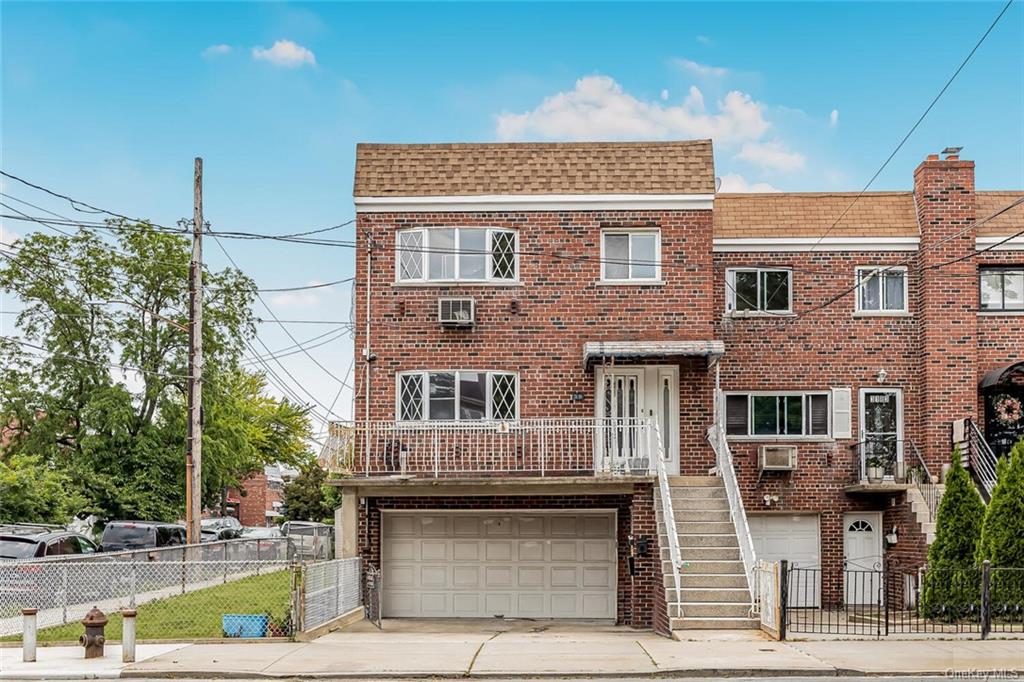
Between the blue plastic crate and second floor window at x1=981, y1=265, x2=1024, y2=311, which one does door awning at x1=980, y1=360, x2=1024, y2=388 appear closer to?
second floor window at x1=981, y1=265, x2=1024, y2=311

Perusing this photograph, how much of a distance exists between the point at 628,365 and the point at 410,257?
4718mm

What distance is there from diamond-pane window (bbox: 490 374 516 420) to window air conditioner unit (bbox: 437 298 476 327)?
125 centimetres

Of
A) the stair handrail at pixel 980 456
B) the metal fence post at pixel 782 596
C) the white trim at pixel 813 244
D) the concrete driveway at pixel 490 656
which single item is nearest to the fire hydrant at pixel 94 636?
the concrete driveway at pixel 490 656

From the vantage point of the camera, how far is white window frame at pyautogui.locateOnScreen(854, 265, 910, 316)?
25.2 metres

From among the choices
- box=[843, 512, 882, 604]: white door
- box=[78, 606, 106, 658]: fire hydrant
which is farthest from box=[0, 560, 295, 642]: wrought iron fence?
box=[843, 512, 882, 604]: white door

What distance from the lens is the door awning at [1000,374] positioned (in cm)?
2353

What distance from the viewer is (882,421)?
25.1 metres

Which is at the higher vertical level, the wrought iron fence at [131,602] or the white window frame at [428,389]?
the white window frame at [428,389]

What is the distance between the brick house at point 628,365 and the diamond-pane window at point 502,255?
0.14 feet

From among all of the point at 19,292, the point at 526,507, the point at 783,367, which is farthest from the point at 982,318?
the point at 19,292

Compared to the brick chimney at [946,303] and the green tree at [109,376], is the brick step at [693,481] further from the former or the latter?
the green tree at [109,376]

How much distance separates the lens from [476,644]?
17.4 metres

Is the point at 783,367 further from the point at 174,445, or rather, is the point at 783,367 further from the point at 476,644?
the point at 174,445

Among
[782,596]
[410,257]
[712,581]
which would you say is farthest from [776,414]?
[782,596]
